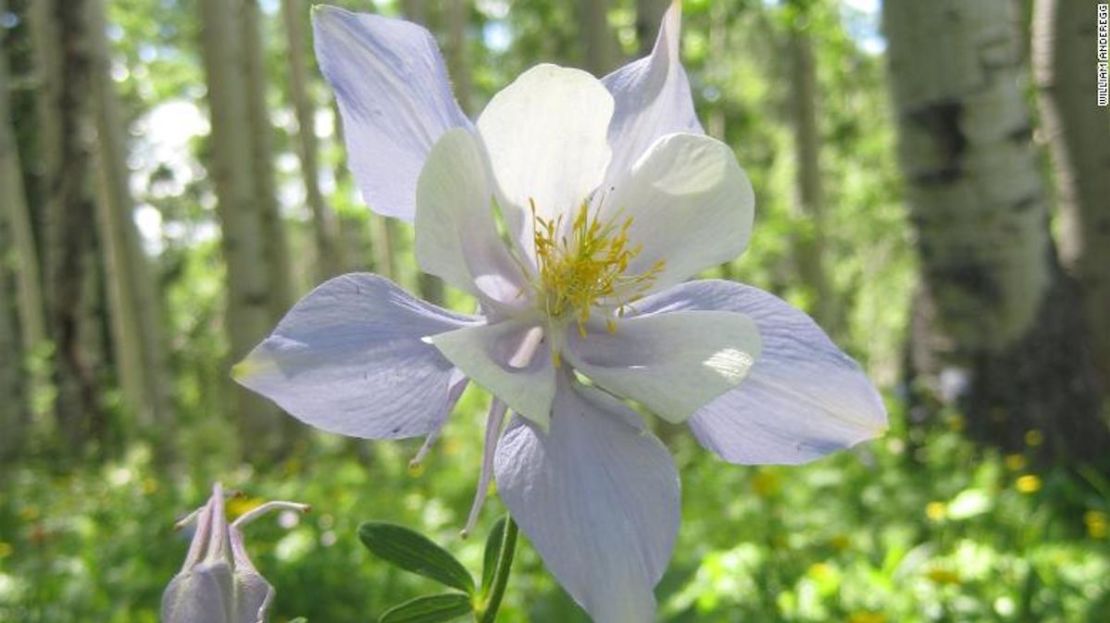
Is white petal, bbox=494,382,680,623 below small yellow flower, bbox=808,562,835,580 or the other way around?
the other way around

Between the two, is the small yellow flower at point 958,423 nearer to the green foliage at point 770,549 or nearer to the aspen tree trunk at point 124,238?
the green foliage at point 770,549

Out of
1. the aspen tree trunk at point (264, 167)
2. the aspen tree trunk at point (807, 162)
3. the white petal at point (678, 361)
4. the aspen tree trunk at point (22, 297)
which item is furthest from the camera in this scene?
the aspen tree trunk at point (807, 162)

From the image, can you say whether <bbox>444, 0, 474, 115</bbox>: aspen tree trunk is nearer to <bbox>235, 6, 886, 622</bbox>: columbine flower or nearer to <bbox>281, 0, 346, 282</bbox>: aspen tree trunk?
<bbox>281, 0, 346, 282</bbox>: aspen tree trunk

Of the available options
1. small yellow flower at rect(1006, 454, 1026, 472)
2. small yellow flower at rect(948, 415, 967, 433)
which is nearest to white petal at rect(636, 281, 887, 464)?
small yellow flower at rect(1006, 454, 1026, 472)

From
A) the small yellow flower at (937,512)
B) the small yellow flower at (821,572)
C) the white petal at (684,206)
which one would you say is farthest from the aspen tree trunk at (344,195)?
the small yellow flower at (937,512)

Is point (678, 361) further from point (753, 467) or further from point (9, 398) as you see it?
point (9, 398)

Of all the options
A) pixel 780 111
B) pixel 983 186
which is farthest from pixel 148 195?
pixel 983 186

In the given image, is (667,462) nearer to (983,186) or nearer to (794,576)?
(794,576)
